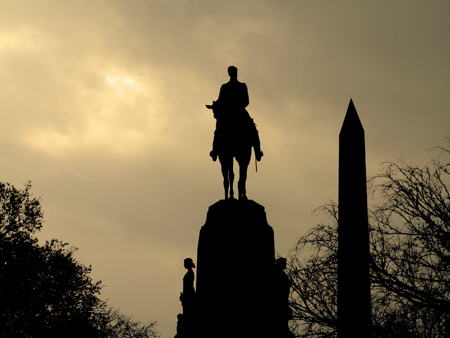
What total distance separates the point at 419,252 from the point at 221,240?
3.52 meters

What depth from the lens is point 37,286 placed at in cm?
2659

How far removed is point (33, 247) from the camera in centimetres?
2714

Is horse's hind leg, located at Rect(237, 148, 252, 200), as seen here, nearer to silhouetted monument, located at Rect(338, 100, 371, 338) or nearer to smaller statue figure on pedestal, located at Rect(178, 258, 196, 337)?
smaller statue figure on pedestal, located at Rect(178, 258, 196, 337)

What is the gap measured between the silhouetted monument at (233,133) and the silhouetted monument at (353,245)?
6685 mm

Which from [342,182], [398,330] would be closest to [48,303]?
[398,330]

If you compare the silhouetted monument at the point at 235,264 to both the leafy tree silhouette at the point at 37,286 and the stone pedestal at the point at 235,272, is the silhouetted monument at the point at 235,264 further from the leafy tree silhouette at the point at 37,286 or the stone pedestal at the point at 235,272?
the leafy tree silhouette at the point at 37,286

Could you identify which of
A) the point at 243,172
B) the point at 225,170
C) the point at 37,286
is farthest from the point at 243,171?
the point at 37,286

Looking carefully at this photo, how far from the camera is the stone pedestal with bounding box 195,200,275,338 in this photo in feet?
38.3

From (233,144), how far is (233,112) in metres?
0.62

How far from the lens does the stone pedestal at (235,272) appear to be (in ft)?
38.3

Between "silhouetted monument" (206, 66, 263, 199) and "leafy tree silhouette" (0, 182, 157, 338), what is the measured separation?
15.3 m

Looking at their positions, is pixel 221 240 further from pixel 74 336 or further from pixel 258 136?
pixel 74 336

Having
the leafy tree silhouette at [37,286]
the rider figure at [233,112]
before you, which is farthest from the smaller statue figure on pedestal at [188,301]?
the leafy tree silhouette at [37,286]

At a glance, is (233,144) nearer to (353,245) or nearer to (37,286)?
(353,245)
